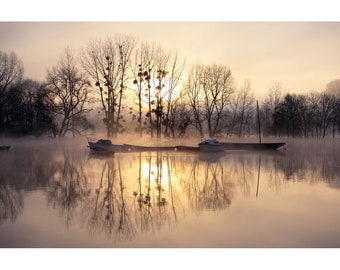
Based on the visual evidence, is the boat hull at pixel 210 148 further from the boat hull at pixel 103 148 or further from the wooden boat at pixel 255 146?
the boat hull at pixel 103 148

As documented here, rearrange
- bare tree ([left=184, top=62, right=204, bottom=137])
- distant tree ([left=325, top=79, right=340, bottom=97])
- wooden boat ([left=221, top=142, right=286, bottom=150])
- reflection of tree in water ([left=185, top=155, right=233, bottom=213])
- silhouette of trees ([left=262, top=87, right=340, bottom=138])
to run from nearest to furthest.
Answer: reflection of tree in water ([left=185, top=155, right=233, bottom=213]) → wooden boat ([left=221, top=142, right=286, bottom=150]) → distant tree ([left=325, top=79, right=340, bottom=97]) → bare tree ([left=184, top=62, right=204, bottom=137]) → silhouette of trees ([left=262, top=87, right=340, bottom=138])

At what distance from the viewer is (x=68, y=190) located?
37.6ft

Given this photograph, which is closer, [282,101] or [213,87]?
[213,87]

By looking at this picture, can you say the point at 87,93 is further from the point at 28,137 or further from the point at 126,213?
the point at 126,213

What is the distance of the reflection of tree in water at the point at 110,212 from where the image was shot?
743 centimetres

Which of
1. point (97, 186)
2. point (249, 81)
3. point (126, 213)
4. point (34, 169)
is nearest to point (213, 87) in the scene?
point (249, 81)

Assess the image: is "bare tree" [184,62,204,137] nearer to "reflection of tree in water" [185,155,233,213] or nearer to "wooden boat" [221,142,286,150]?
"wooden boat" [221,142,286,150]

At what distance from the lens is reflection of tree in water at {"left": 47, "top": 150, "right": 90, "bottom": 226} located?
30.6 ft

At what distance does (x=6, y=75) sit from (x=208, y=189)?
29.2 metres

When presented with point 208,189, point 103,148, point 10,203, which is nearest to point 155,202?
point 208,189

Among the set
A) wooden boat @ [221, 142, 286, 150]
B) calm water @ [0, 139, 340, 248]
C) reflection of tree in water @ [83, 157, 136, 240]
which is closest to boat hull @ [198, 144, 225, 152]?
wooden boat @ [221, 142, 286, 150]

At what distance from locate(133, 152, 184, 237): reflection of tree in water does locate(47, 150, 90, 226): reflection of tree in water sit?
1.46 m

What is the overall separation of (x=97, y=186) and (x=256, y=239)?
21.0 feet

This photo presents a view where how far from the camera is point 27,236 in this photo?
23.2ft
